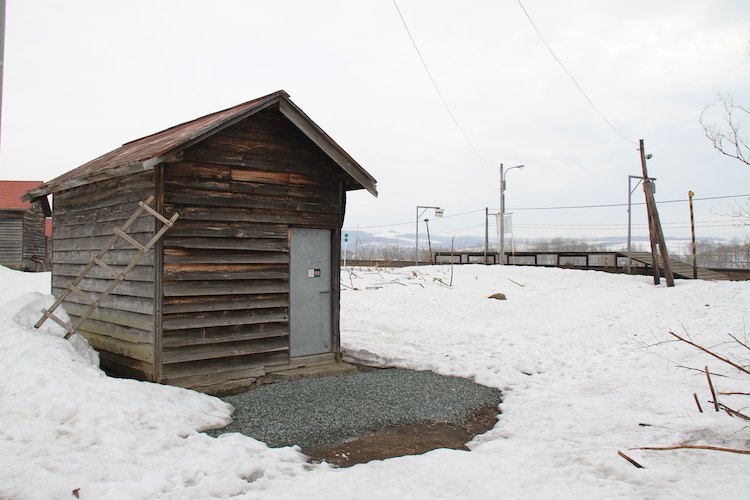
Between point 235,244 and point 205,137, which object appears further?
point 235,244

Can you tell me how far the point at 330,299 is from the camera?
29.9 feet

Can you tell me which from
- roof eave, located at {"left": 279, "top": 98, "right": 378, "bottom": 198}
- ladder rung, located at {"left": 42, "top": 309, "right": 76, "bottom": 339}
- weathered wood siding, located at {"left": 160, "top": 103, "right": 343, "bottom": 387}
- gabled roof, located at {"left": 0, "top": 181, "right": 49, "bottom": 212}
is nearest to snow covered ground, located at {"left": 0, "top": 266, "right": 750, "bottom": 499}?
ladder rung, located at {"left": 42, "top": 309, "right": 76, "bottom": 339}

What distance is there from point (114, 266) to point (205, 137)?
101 inches

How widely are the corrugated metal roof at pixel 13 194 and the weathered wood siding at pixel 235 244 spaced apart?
21.8 meters

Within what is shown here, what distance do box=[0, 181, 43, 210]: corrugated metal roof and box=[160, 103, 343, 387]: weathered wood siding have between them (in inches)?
859

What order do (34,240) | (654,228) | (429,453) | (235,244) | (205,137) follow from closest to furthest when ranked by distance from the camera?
(429,453), (205,137), (235,244), (654,228), (34,240)

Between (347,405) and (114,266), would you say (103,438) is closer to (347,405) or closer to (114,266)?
(347,405)

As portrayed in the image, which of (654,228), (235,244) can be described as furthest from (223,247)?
(654,228)

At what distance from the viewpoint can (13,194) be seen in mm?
26656

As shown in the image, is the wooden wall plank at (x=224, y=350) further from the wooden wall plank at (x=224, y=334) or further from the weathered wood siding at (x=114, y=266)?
the weathered wood siding at (x=114, y=266)

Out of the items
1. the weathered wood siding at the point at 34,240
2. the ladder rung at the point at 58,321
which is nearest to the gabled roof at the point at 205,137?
the ladder rung at the point at 58,321

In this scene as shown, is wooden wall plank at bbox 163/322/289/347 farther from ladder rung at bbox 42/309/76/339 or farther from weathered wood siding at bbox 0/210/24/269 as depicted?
weathered wood siding at bbox 0/210/24/269

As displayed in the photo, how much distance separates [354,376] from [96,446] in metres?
4.09

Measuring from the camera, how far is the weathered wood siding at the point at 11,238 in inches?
1003
